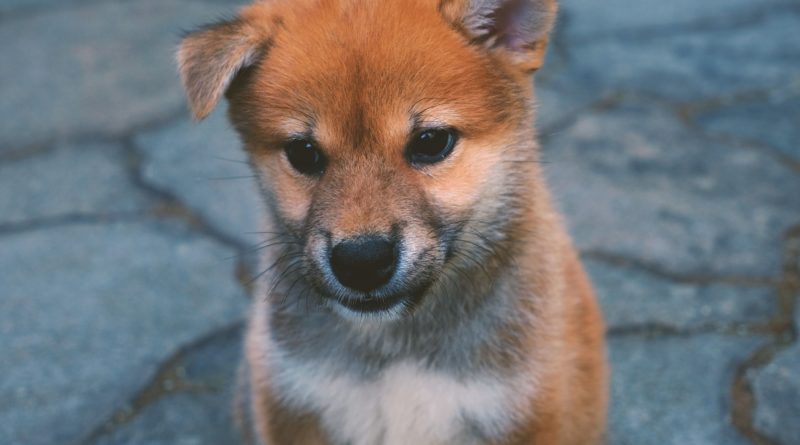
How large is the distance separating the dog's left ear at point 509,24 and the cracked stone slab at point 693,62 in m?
2.37

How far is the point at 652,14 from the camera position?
5105mm

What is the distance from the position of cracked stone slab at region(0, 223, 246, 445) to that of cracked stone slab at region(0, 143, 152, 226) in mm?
143

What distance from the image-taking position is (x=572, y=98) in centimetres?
430

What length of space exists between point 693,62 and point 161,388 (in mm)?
3073

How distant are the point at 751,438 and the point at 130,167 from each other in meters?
2.72

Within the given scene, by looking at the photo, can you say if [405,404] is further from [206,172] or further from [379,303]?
[206,172]

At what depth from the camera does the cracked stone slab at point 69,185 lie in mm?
3701

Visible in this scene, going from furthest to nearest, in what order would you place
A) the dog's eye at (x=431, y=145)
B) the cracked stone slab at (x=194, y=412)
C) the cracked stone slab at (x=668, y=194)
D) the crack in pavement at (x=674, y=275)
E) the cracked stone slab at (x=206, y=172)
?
the cracked stone slab at (x=206, y=172), the cracked stone slab at (x=668, y=194), the crack in pavement at (x=674, y=275), the cracked stone slab at (x=194, y=412), the dog's eye at (x=431, y=145)

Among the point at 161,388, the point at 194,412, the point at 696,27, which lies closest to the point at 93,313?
the point at 161,388

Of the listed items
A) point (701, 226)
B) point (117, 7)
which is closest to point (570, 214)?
point (701, 226)

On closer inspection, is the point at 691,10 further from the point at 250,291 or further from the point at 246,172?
→ the point at 250,291

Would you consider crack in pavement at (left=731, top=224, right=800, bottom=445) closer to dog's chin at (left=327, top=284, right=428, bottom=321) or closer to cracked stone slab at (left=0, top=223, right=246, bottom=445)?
dog's chin at (left=327, top=284, right=428, bottom=321)

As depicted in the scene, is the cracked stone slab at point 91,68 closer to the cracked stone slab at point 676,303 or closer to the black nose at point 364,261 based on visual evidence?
the cracked stone slab at point 676,303

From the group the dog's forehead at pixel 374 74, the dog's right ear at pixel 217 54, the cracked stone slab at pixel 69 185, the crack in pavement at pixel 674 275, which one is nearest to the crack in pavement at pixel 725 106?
the crack in pavement at pixel 674 275
